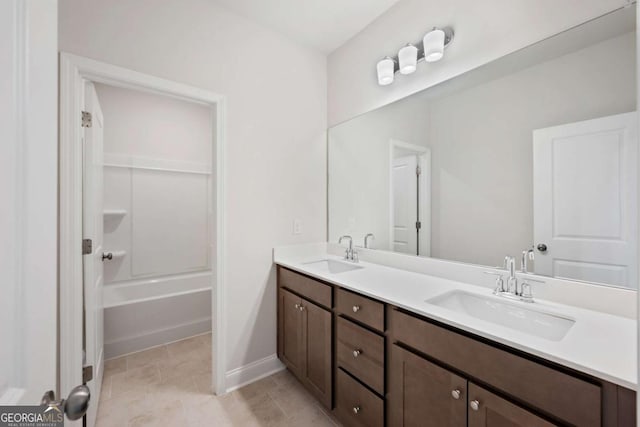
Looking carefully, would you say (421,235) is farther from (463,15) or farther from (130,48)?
(130,48)

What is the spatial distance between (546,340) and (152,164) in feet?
10.2

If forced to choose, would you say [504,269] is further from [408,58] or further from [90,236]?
[90,236]

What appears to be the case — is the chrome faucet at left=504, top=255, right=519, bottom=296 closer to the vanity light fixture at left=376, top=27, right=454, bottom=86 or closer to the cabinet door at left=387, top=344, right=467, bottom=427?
the cabinet door at left=387, top=344, right=467, bottom=427

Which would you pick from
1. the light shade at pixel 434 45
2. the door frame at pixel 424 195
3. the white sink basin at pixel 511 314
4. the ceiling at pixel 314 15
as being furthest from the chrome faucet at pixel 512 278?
the ceiling at pixel 314 15

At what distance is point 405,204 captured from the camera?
191cm

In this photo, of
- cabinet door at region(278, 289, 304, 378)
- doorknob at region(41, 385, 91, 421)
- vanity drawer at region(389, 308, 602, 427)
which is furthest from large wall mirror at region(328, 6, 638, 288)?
doorknob at region(41, 385, 91, 421)

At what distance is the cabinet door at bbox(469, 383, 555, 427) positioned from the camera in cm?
81

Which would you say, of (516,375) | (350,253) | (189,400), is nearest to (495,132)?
(516,375)

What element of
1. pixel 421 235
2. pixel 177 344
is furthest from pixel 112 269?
pixel 421 235

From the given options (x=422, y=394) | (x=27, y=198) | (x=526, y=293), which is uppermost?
(x=27, y=198)

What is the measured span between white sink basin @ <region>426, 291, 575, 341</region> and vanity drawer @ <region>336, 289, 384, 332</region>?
233 millimetres

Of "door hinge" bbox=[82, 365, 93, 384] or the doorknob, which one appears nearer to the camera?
the doorknob

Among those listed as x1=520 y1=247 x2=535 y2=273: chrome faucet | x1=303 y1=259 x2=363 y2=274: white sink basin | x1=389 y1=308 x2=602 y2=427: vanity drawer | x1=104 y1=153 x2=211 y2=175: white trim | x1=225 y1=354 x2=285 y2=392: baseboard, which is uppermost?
x1=104 y1=153 x2=211 y2=175: white trim

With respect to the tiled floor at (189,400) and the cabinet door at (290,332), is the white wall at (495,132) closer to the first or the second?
the cabinet door at (290,332)
